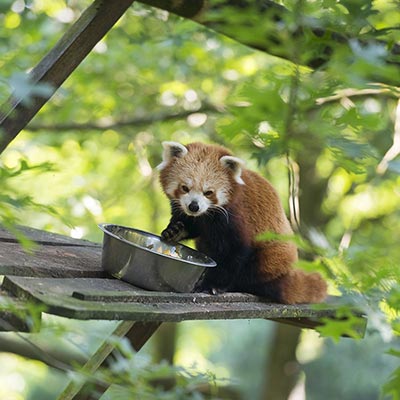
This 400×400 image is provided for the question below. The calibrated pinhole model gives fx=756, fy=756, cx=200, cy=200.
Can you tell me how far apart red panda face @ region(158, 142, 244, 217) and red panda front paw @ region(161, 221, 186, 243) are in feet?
0.30

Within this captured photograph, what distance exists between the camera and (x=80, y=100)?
764 cm

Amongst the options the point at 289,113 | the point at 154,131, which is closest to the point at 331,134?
the point at 289,113

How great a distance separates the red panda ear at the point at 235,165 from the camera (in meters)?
3.76

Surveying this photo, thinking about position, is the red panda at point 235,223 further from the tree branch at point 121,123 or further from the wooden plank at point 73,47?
the tree branch at point 121,123

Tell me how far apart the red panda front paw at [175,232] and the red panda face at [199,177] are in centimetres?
9

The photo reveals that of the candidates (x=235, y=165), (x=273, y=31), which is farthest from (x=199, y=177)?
(x=273, y=31)

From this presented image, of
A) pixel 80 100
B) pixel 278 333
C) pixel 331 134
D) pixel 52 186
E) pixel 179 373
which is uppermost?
pixel 331 134

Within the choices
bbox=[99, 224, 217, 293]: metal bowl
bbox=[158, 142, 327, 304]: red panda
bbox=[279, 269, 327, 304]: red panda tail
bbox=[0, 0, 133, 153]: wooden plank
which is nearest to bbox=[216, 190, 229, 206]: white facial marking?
bbox=[158, 142, 327, 304]: red panda

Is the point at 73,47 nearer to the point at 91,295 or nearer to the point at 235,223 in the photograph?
the point at 235,223

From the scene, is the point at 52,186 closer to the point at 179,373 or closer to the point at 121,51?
the point at 121,51

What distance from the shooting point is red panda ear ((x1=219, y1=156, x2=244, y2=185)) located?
3760mm

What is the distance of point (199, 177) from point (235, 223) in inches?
11.9

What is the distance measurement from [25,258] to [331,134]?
4.91 ft

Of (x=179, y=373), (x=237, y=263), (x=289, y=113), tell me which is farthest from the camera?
(x=237, y=263)
